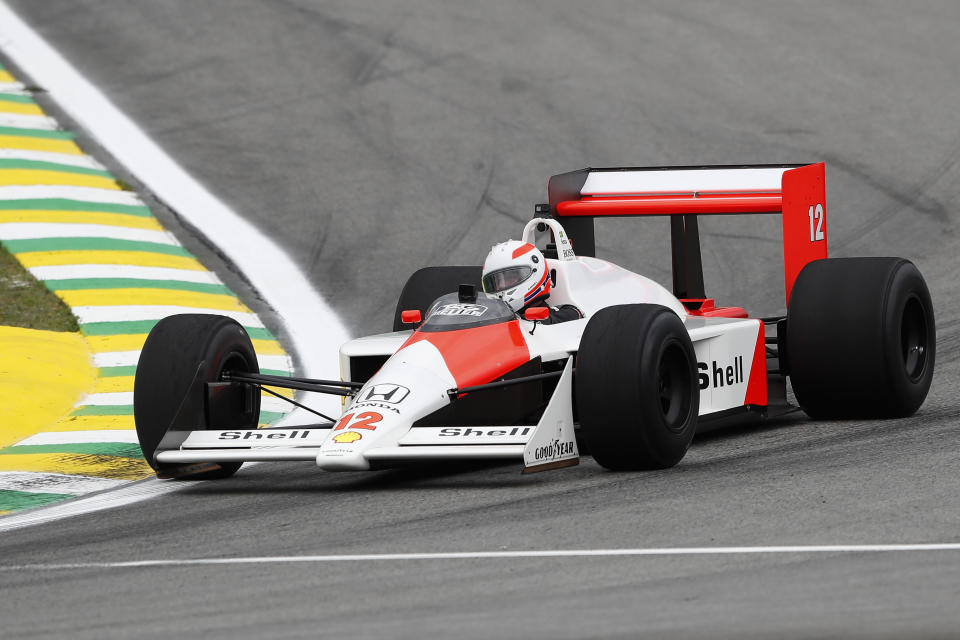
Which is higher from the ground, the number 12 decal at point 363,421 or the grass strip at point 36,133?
the grass strip at point 36,133

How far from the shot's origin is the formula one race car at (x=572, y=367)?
7.95m

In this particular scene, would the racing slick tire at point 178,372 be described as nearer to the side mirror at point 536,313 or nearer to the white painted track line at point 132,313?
the side mirror at point 536,313

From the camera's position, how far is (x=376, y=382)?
8.34 metres

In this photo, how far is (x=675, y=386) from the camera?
8555 mm

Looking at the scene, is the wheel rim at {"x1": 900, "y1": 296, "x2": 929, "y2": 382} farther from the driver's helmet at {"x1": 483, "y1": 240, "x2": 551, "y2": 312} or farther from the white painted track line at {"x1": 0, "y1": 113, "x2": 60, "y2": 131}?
the white painted track line at {"x1": 0, "y1": 113, "x2": 60, "y2": 131}

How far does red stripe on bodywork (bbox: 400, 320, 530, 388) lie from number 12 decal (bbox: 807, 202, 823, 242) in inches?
110

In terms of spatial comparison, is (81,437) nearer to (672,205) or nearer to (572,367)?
(572,367)

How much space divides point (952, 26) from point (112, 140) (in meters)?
12.3

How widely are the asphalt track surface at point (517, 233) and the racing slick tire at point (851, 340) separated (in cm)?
17

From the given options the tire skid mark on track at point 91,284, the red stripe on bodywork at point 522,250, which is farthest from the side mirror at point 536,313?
the tire skid mark on track at point 91,284

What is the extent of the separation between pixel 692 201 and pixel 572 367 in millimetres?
2865

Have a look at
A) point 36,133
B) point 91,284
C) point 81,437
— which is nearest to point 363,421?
point 81,437

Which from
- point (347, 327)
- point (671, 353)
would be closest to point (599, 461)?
point (671, 353)

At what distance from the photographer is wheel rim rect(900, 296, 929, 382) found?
9.95 meters
